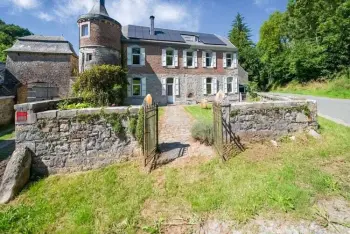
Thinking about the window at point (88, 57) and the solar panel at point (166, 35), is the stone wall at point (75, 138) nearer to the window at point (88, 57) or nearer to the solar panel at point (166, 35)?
the window at point (88, 57)

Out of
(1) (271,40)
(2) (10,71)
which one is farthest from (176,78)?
(1) (271,40)

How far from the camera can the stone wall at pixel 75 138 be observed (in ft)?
16.8

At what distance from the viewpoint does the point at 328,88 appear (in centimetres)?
1981

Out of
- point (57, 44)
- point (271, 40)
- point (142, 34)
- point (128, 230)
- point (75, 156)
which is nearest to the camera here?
point (128, 230)

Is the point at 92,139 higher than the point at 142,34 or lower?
lower

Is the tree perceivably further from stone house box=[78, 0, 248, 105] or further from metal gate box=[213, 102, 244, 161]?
metal gate box=[213, 102, 244, 161]

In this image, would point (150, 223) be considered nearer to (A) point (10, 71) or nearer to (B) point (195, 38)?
(A) point (10, 71)

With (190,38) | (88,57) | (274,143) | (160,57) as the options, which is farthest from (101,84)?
(274,143)

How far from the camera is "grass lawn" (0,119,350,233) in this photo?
11.9 ft

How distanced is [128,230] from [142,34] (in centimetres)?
1765

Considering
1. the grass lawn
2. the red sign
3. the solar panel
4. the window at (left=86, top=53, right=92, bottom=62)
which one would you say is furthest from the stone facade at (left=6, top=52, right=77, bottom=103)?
the grass lawn

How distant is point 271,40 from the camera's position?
3459 centimetres

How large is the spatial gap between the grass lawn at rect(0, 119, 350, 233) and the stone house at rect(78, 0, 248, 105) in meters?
12.5

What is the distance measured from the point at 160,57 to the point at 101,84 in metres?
6.48
